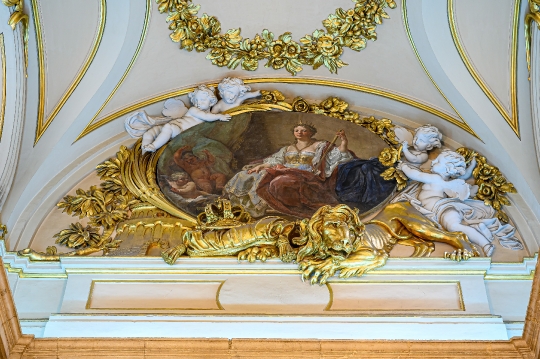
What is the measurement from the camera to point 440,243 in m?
8.27

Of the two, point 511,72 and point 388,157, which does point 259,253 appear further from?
point 511,72

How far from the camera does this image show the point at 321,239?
25.8ft

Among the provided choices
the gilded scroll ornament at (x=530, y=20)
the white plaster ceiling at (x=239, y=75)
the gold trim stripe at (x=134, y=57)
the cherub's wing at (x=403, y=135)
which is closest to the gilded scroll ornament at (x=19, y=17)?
the white plaster ceiling at (x=239, y=75)

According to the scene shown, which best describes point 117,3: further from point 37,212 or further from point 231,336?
point 231,336

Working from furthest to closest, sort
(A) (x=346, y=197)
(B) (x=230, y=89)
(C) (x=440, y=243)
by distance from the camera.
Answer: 1. (B) (x=230, y=89)
2. (A) (x=346, y=197)
3. (C) (x=440, y=243)

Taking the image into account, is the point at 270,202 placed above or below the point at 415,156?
below

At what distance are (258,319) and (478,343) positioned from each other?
1771 millimetres

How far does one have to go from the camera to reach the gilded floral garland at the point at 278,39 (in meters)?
9.67

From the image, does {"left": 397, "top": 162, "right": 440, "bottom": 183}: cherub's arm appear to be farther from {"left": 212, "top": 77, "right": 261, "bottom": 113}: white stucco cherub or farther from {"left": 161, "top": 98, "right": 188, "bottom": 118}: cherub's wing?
{"left": 161, "top": 98, "right": 188, "bottom": 118}: cherub's wing

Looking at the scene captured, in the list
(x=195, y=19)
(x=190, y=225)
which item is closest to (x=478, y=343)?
(x=190, y=225)

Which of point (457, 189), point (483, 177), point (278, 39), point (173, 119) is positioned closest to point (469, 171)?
point (483, 177)

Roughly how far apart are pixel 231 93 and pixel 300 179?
134cm

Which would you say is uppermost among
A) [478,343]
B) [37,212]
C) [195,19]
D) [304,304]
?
[195,19]

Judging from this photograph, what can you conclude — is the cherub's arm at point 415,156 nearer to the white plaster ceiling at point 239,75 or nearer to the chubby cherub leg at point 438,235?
the white plaster ceiling at point 239,75
